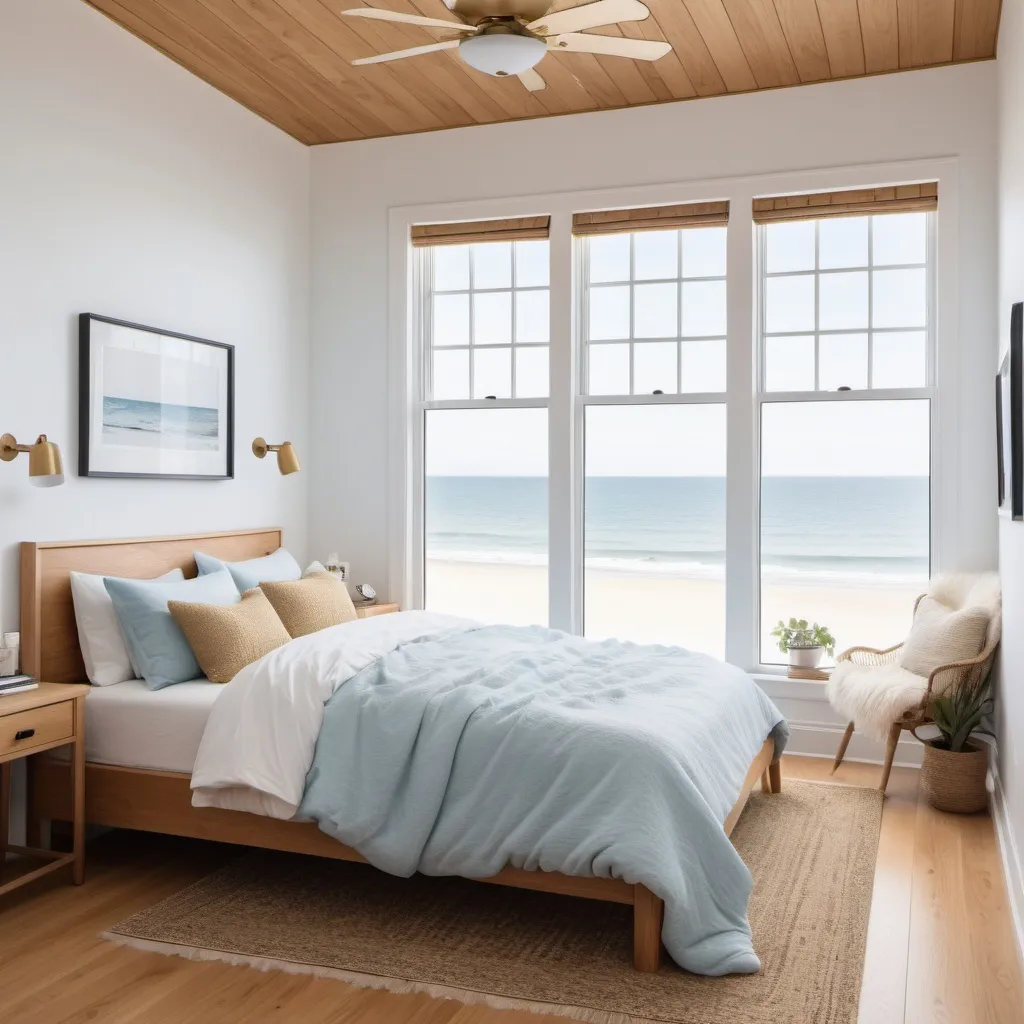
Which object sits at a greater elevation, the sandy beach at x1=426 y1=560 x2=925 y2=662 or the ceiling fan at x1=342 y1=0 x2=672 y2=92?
the ceiling fan at x1=342 y1=0 x2=672 y2=92

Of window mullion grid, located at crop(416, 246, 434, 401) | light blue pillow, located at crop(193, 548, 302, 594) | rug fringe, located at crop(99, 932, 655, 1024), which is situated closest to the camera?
rug fringe, located at crop(99, 932, 655, 1024)

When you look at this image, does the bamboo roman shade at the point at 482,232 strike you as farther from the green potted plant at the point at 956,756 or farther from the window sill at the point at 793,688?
the green potted plant at the point at 956,756

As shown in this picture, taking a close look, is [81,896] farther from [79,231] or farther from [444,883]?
[79,231]

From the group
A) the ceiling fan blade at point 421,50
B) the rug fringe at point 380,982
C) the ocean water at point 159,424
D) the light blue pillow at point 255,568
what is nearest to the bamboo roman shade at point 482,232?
the ocean water at point 159,424

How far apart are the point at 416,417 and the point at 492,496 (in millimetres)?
614

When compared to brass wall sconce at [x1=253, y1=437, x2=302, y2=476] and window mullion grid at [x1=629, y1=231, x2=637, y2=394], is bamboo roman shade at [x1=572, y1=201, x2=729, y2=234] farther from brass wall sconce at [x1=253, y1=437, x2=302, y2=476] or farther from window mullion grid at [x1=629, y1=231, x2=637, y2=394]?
brass wall sconce at [x1=253, y1=437, x2=302, y2=476]

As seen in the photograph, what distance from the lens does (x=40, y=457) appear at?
3.30m

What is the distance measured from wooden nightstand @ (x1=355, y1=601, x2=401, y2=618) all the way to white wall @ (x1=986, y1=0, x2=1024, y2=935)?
2732 mm

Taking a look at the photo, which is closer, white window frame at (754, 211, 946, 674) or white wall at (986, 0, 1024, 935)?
white wall at (986, 0, 1024, 935)

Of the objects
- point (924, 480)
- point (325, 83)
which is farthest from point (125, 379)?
point (924, 480)

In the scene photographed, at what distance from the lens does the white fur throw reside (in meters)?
3.95

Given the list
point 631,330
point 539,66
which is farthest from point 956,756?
point 539,66

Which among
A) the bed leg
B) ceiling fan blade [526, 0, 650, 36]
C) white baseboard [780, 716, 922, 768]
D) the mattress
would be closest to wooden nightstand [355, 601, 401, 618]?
the mattress

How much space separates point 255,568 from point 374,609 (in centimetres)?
77
